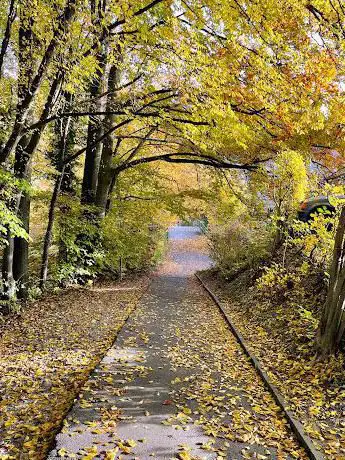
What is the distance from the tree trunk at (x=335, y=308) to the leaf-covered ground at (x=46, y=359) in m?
3.48

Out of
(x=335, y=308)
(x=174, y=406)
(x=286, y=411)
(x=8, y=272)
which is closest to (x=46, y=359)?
Result: (x=174, y=406)

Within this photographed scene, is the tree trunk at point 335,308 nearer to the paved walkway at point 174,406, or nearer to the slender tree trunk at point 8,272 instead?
the paved walkway at point 174,406

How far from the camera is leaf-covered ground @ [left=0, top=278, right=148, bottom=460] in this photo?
3848mm

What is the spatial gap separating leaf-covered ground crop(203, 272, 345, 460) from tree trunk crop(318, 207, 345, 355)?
0.24 metres

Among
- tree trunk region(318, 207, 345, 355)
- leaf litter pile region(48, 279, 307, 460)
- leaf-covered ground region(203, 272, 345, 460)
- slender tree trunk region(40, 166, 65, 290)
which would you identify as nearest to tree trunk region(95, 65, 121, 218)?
slender tree trunk region(40, 166, 65, 290)

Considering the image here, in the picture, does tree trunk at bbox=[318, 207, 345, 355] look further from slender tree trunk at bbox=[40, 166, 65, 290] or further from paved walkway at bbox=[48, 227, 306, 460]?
A: slender tree trunk at bbox=[40, 166, 65, 290]

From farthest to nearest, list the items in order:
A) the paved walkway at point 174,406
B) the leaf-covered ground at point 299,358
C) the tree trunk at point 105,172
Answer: the tree trunk at point 105,172 → the leaf-covered ground at point 299,358 → the paved walkway at point 174,406

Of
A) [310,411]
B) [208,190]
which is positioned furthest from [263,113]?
[310,411]

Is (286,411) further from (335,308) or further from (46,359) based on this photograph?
(46,359)

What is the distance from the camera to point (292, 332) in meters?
6.93

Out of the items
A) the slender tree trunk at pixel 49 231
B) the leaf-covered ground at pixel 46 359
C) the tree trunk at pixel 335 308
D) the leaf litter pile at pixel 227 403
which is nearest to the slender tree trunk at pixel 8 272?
the leaf-covered ground at pixel 46 359

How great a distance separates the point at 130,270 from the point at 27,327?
9292 millimetres

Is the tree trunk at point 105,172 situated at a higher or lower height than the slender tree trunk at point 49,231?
higher

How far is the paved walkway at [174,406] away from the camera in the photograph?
3.51m
